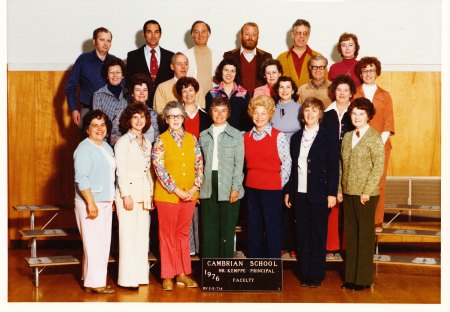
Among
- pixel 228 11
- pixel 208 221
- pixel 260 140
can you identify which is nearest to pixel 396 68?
pixel 228 11

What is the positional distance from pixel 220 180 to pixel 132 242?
818mm

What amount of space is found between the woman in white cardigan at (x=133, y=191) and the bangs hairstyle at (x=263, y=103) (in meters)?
0.80

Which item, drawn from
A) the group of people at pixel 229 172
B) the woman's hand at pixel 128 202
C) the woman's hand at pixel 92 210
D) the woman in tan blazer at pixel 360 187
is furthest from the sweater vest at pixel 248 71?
the woman's hand at pixel 92 210

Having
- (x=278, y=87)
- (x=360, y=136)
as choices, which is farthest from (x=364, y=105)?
(x=278, y=87)

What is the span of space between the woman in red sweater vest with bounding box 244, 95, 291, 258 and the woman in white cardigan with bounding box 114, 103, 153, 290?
787 mm

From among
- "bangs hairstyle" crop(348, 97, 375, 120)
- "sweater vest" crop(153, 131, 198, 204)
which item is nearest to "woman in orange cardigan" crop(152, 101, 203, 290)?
"sweater vest" crop(153, 131, 198, 204)

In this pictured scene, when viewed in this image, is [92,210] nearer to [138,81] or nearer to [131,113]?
[131,113]

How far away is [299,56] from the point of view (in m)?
6.04

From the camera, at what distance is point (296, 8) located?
6.80 m

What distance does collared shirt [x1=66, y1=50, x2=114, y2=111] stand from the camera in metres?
5.90

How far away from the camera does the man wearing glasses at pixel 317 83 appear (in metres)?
5.52

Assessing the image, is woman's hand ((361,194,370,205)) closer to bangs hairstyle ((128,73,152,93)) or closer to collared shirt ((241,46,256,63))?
collared shirt ((241,46,256,63))
